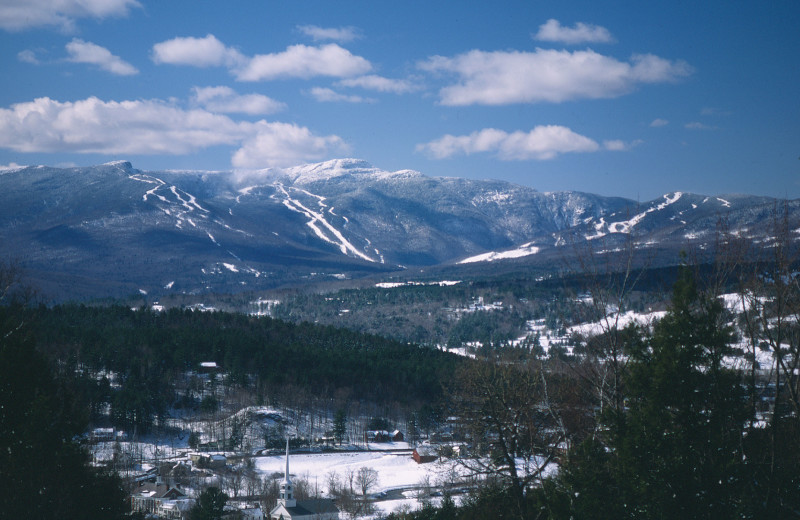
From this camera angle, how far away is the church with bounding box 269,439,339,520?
43.1 metres

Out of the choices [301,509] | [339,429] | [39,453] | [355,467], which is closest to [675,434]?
[39,453]

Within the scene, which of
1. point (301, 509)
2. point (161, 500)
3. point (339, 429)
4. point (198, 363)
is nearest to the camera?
point (301, 509)

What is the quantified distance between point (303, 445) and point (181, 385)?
24434 millimetres

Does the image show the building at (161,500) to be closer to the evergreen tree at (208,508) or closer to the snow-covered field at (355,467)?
the evergreen tree at (208,508)

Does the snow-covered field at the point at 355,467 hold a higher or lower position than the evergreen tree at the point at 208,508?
lower

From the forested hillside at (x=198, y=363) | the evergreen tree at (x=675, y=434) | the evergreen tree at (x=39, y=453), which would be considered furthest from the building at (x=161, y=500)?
the evergreen tree at (x=675, y=434)

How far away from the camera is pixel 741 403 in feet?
53.6

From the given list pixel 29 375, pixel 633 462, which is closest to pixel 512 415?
pixel 633 462

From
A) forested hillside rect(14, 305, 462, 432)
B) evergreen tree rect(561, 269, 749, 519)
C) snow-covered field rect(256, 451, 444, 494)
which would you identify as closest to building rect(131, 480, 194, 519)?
snow-covered field rect(256, 451, 444, 494)

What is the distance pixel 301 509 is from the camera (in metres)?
44.2

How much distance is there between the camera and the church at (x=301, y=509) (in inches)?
1698

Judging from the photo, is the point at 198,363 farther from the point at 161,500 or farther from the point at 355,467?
the point at 161,500

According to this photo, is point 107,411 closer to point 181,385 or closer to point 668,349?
point 181,385

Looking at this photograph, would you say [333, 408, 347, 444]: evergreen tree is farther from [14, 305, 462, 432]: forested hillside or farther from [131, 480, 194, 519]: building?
[131, 480, 194, 519]: building
